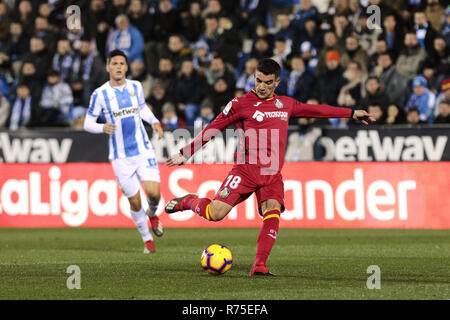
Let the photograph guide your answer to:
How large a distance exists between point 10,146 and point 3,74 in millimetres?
3269

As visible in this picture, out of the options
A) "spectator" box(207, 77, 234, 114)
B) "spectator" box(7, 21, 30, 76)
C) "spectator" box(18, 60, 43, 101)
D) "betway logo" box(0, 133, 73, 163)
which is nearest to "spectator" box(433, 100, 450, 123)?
"spectator" box(207, 77, 234, 114)

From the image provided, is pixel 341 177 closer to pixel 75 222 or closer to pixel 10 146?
pixel 75 222

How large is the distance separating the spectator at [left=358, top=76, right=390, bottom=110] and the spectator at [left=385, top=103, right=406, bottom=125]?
0.10 m

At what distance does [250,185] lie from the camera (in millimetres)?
9781

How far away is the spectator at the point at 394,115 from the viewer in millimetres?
16859

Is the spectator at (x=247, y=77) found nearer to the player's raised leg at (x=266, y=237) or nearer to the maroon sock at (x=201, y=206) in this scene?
the maroon sock at (x=201, y=206)

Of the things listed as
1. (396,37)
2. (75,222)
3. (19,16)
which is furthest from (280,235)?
(19,16)

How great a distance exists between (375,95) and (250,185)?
7.61m

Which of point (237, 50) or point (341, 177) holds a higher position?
point (237, 50)

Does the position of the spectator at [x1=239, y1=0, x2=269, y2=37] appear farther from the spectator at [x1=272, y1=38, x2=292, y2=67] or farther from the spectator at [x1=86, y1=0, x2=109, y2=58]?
the spectator at [x1=86, y1=0, x2=109, y2=58]

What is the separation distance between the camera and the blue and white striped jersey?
40.1 ft

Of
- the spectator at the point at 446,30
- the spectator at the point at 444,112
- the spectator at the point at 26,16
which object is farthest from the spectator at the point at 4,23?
the spectator at the point at 444,112
